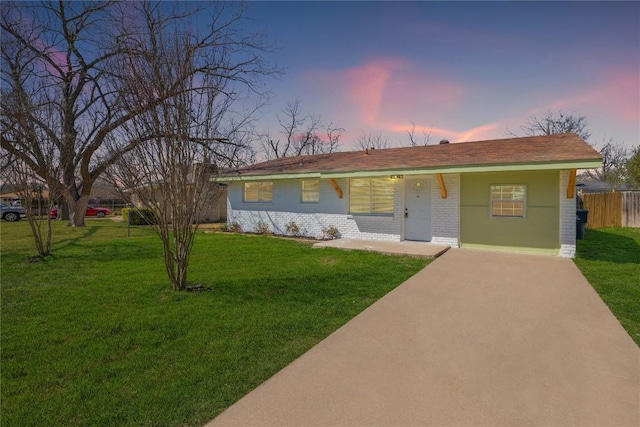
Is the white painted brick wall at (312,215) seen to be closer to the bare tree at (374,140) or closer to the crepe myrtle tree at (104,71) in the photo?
the crepe myrtle tree at (104,71)

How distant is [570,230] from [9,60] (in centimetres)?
2184

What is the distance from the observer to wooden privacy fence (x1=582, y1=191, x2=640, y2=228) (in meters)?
15.7

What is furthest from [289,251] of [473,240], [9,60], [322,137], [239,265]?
[322,137]

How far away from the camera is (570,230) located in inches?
339

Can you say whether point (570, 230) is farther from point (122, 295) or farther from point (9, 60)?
point (9, 60)

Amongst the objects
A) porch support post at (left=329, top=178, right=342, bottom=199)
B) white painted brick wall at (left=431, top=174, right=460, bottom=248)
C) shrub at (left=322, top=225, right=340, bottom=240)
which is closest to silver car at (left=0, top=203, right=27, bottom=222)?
shrub at (left=322, top=225, right=340, bottom=240)

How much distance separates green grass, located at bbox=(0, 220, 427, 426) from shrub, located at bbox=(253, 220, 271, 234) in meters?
6.04

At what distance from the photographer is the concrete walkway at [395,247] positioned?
889 cm

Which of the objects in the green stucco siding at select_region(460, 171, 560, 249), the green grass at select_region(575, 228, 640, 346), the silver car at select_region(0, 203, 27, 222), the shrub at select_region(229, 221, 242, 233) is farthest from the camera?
Result: the silver car at select_region(0, 203, 27, 222)

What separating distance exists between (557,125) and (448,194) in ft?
95.4

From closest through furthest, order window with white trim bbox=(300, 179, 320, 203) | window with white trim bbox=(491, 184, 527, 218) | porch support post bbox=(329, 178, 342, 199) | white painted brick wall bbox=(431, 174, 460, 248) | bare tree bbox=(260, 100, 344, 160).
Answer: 1. window with white trim bbox=(491, 184, 527, 218)
2. white painted brick wall bbox=(431, 174, 460, 248)
3. porch support post bbox=(329, 178, 342, 199)
4. window with white trim bbox=(300, 179, 320, 203)
5. bare tree bbox=(260, 100, 344, 160)

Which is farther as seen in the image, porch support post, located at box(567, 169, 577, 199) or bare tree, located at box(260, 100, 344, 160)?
bare tree, located at box(260, 100, 344, 160)

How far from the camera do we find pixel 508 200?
9.63 metres

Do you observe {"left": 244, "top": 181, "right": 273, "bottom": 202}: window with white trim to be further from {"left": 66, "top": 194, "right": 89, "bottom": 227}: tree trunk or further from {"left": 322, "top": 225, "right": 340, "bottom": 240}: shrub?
{"left": 66, "top": 194, "right": 89, "bottom": 227}: tree trunk
